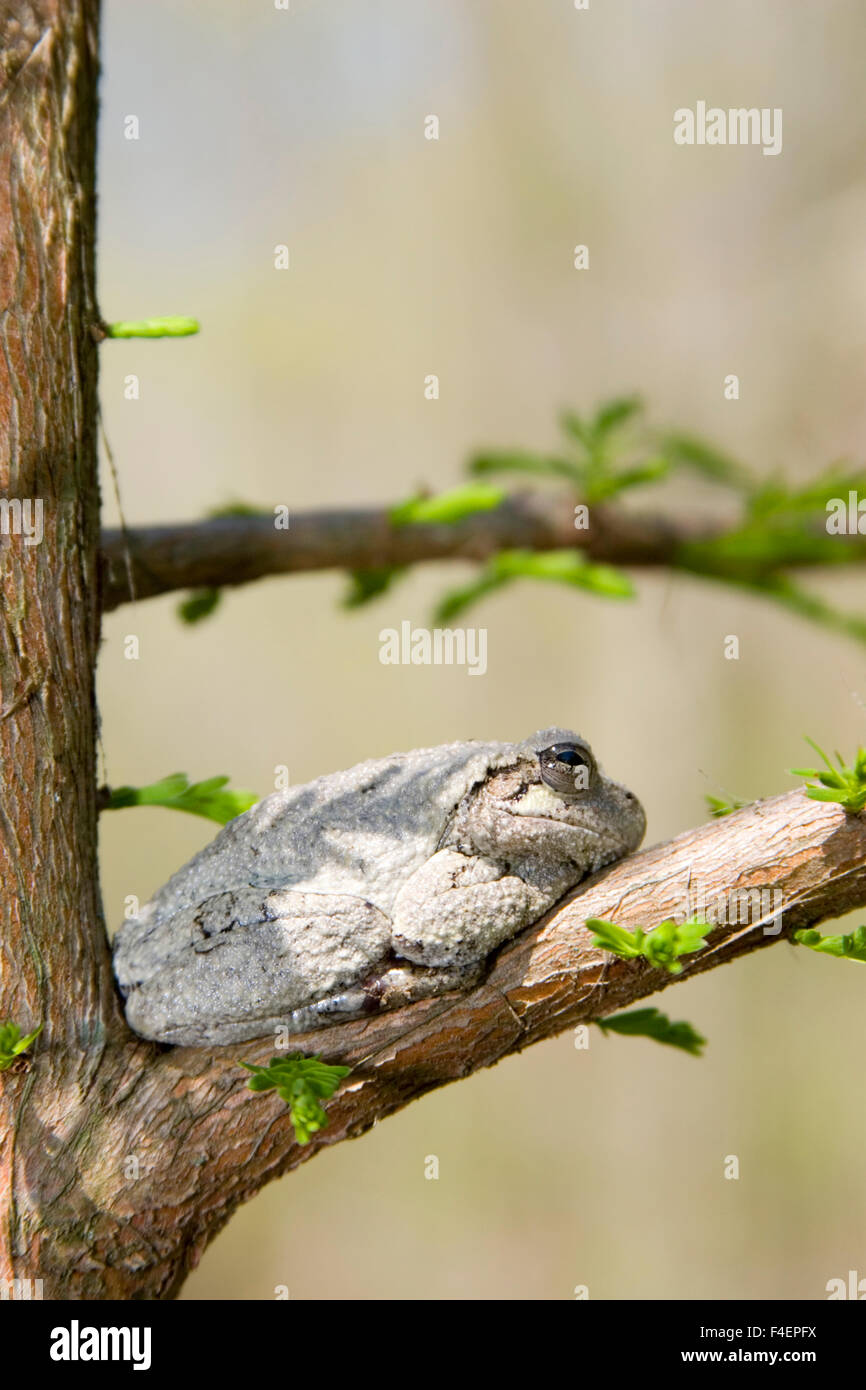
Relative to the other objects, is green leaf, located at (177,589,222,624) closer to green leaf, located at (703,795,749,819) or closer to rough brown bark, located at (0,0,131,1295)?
rough brown bark, located at (0,0,131,1295)

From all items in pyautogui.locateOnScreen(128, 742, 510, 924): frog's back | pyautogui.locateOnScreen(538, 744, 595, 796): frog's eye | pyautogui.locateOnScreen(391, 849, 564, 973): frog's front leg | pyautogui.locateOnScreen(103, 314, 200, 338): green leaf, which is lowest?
pyautogui.locateOnScreen(391, 849, 564, 973): frog's front leg

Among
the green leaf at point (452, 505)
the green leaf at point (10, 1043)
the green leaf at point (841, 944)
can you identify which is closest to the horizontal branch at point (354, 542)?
the green leaf at point (452, 505)

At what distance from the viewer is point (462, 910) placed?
7.06ft

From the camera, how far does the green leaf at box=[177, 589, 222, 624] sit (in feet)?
10.4

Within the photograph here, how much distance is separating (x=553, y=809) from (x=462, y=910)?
356 millimetres

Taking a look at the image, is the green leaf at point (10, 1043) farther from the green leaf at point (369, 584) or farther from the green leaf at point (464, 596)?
the green leaf at point (369, 584)

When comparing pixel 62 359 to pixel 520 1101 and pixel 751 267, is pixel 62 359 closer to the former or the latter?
pixel 751 267

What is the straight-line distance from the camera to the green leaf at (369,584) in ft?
12.0

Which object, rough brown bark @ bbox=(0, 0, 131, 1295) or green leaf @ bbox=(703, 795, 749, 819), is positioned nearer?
rough brown bark @ bbox=(0, 0, 131, 1295)

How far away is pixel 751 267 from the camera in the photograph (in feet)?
25.7

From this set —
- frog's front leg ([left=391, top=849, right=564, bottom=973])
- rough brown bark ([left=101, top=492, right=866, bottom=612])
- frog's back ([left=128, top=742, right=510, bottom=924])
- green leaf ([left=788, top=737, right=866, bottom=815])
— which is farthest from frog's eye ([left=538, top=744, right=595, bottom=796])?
rough brown bark ([left=101, top=492, right=866, bottom=612])

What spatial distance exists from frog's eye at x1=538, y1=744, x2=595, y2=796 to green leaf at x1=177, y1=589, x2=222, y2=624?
1.27 meters

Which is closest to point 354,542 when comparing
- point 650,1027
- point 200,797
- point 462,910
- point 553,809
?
point 200,797

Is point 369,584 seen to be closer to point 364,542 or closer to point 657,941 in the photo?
point 364,542
